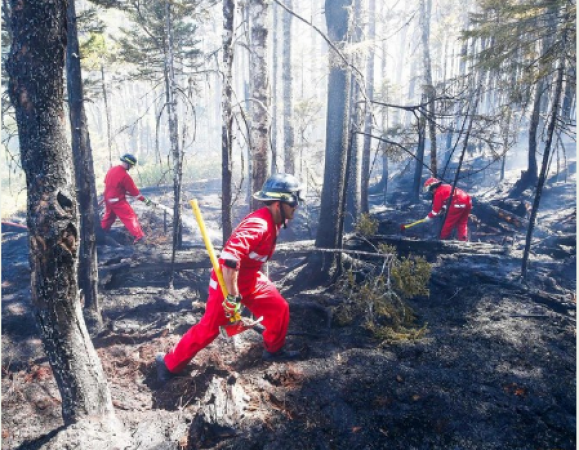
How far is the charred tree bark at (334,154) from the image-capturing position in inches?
233

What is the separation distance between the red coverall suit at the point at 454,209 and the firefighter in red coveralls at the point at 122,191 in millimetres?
7363

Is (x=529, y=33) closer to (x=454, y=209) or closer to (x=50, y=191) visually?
(x=454, y=209)

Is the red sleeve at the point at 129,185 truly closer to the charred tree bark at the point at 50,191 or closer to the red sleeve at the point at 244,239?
the red sleeve at the point at 244,239

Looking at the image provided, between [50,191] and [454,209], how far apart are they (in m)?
8.60

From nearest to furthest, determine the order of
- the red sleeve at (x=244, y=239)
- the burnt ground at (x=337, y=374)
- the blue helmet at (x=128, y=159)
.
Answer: the burnt ground at (x=337, y=374)
the red sleeve at (x=244, y=239)
the blue helmet at (x=128, y=159)

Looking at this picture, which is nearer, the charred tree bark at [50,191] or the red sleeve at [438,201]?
the charred tree bark at [50,191]

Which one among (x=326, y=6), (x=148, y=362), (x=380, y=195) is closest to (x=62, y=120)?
(x=148, y=362)

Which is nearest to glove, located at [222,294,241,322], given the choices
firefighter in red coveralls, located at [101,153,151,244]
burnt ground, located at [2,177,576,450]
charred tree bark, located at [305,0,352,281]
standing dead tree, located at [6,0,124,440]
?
burnt ground, located at [2,177,576,450]

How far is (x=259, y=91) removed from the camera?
529cm

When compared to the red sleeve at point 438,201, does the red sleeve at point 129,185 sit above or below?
above

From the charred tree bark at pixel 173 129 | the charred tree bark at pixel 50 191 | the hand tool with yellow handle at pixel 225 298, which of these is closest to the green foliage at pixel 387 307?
the hand tool with yellow handle at pixel 225 298

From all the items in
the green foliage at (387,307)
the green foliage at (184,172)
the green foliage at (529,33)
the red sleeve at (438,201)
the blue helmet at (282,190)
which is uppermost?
the green foliage at (529,33)

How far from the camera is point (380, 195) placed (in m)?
17.1

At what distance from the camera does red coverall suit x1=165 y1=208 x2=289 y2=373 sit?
12.3 feet
